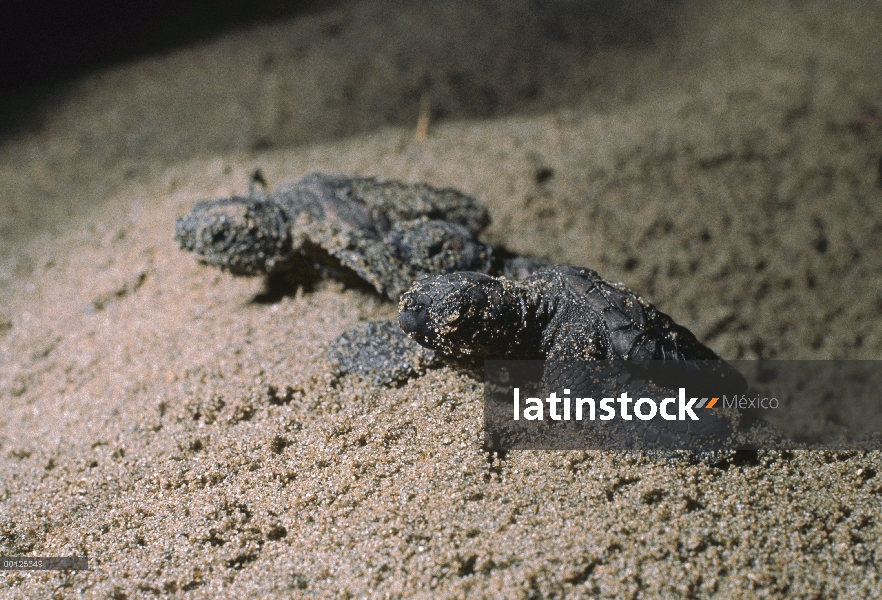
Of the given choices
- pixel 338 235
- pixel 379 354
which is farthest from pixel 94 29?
pixel 379 354

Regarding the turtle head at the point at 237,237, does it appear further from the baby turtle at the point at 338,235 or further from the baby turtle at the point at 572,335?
the baby turtle at the point at 572,335

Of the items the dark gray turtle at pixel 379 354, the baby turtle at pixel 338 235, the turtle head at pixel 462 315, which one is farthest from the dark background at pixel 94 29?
the turtle head at pixel 462 315

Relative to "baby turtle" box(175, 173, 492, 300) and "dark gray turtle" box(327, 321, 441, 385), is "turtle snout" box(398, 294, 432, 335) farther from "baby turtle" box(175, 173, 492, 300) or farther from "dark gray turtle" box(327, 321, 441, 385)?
"baby turtle" box(175, 173, 492, 300)

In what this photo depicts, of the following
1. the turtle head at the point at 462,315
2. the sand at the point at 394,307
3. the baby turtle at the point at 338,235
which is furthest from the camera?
the baby turtle at the point at 338,235

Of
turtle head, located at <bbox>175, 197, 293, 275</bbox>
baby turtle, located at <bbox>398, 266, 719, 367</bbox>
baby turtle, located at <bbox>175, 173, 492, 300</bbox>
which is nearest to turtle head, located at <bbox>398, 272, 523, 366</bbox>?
baby turtle, located at <bbox>398, 266, 719, 367</bbox>

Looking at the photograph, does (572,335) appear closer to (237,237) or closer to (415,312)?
(415,312)

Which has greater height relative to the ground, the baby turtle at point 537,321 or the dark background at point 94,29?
the dark background at point 94,29

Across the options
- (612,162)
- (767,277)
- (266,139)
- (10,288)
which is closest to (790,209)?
(767,277)
